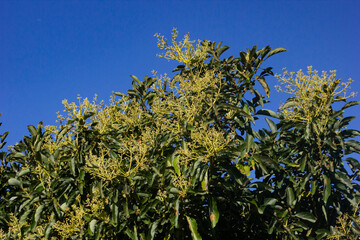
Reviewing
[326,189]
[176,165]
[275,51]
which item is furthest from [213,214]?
[275,51]

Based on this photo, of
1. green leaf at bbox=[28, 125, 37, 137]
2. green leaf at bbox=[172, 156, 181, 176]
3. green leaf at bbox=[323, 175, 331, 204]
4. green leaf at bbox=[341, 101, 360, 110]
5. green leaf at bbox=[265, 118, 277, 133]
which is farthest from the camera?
green leaf at bbox=[28, 125, 37, 137]

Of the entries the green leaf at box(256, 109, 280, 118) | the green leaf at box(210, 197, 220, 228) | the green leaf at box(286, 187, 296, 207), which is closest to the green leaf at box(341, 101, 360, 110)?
the green leaf at box(256, 109, 280, 118)

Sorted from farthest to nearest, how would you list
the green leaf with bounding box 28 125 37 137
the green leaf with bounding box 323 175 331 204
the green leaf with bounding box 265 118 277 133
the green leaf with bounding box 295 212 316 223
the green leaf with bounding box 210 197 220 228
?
the green leaf with bounding box 28 125 37 137 < the green leaf with bounding box 265 118 277 133 < the green leaf with bounding box 295 212 316 223 < the green leaf with bounding box 323 175 331 204 < the green leaf with bounding box 210 197 220 228

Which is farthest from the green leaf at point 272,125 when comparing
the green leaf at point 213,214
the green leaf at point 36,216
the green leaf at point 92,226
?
the green leaf at point 36,216

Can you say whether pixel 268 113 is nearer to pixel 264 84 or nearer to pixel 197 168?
pixel 264 84

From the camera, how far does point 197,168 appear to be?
3102 mm

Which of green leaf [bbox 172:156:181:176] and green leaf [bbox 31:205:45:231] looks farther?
green leaf [bbox 31:205:45:231]

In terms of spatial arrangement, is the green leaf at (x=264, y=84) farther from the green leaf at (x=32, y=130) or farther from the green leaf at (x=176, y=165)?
the green leaf at (x=32, y=130)

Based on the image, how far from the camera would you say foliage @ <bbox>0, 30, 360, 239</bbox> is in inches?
127

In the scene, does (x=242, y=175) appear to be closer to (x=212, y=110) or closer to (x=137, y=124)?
(x=212, y=110)

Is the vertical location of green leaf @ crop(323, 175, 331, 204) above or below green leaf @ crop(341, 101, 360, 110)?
below

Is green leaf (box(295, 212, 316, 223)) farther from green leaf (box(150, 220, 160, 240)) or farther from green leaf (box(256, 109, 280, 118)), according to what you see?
green leaf (box(150, 220, 160, 240))

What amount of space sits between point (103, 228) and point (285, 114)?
6.55 ft

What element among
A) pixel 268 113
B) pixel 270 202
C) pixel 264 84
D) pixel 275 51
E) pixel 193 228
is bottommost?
pixel 193 228
